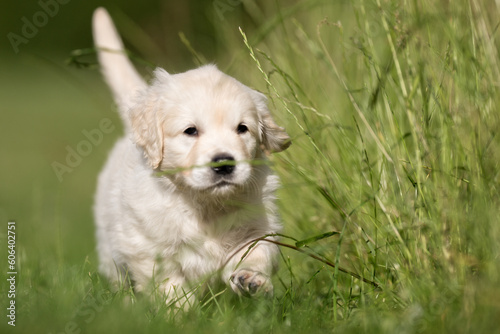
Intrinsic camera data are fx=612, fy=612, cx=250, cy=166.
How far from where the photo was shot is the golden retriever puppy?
107 inches

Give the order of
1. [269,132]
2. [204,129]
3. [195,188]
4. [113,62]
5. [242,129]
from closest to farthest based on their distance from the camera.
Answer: [195,188] → [204,129] → [242,129] → [269,132] → [113,62]

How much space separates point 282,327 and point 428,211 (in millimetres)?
697

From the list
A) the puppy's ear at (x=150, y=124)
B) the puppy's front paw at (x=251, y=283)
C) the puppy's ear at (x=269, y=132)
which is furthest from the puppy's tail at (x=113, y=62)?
the puppy's front paw at (x=251, y=283)

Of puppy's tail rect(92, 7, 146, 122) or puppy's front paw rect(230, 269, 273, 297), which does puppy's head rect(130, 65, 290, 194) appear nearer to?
puppy's front paw rect(230, 269, 273, 297)

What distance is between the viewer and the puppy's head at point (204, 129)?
2.65m

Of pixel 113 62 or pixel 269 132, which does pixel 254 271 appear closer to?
pixel 269 132

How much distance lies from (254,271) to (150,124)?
887mm

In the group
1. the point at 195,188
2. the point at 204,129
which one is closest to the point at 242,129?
→ the point at 204,129

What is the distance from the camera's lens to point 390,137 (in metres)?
2.87

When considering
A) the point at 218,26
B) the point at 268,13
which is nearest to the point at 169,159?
the point at 218,26

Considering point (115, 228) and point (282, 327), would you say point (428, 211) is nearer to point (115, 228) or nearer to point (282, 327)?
point (282, 327)

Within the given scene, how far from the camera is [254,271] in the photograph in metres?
2.60

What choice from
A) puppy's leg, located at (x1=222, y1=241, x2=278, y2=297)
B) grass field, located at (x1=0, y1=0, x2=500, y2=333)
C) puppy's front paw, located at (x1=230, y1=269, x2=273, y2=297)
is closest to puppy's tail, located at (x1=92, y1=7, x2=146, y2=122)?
grass field, located at (x1=0, y1=0, x2=500, y2=333)

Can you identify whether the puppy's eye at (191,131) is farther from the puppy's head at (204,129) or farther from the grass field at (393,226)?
the grass field at (393,226)
